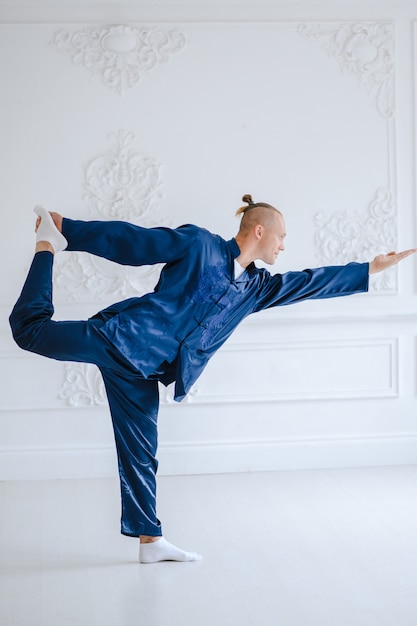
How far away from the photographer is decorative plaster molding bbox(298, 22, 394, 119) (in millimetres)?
4504

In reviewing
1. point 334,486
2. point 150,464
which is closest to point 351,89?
point 334,486

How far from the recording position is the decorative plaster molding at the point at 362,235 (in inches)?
Result: 179

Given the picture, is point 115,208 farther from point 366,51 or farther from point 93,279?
point 366,51

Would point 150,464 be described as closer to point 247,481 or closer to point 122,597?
point 122,597

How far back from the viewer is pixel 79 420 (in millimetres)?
4488

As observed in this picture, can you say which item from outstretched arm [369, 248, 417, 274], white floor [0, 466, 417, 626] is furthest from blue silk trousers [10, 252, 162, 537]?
outstretched arm [369, 248, 417, 274]

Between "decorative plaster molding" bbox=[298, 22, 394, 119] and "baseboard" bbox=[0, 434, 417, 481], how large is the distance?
1.73 meters

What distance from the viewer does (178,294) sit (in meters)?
3.12

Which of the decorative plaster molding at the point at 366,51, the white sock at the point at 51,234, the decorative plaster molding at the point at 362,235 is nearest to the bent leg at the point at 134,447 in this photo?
the white sock at the point at 51,234

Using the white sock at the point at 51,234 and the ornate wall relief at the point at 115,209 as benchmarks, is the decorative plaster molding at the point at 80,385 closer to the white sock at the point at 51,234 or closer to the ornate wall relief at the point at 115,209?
the ornate wall relief at the point at 115,209

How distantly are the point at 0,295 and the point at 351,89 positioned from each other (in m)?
2.06

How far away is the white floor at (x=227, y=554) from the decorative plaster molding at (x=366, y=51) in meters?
1.96

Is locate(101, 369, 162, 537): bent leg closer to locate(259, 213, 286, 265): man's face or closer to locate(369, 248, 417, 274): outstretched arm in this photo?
locate(259, 213, 286, 265): man's face

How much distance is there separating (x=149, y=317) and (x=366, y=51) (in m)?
2.21
